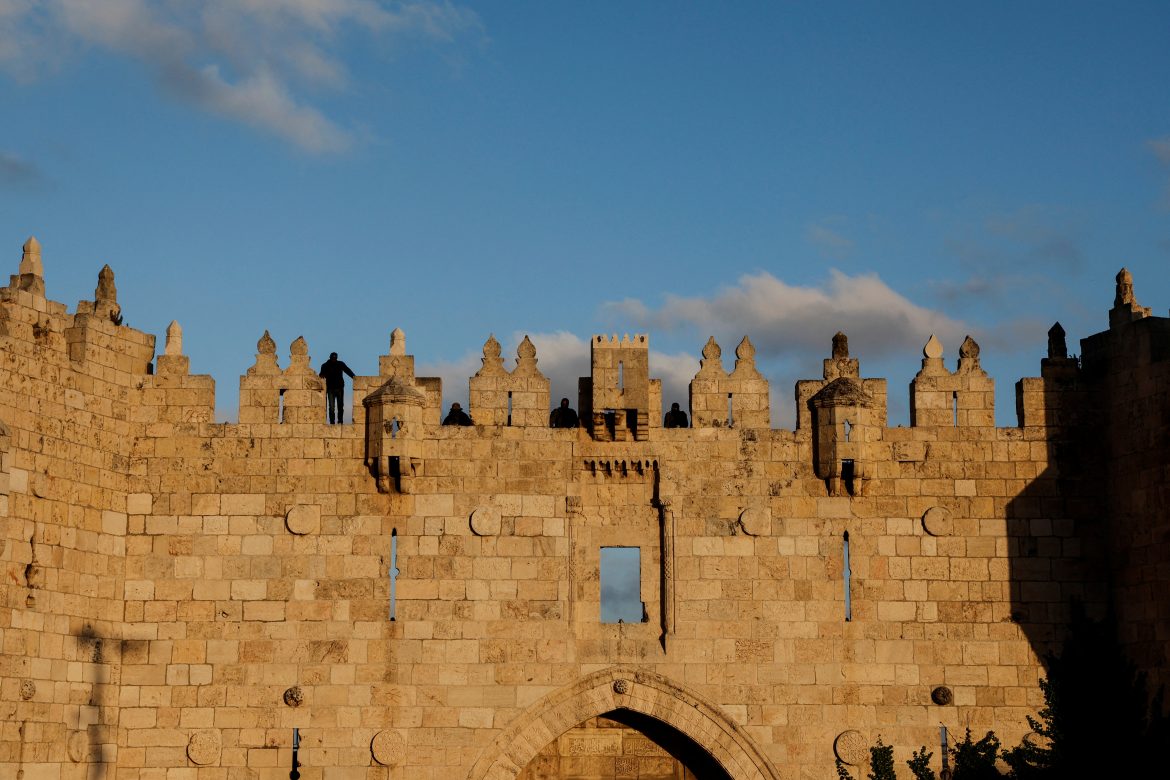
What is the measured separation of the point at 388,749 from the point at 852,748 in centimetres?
641

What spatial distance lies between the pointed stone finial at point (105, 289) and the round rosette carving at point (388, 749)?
742 centimetres

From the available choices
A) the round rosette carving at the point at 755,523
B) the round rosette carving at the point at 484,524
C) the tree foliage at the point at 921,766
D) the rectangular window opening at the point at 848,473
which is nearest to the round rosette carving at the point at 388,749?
the round rosette carving at the point at 484,524

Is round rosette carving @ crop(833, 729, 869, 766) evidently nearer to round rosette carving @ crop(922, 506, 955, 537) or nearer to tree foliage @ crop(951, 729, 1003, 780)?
tree foliage @ crop(951, 729, 1003, 780)

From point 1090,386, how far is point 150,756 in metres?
14.3

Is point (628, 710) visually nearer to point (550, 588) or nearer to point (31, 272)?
point (550, 588)

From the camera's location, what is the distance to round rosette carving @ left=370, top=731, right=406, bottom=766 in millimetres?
23828

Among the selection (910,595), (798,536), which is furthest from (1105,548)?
(798,536)

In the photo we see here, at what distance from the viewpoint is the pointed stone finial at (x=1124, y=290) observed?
24906 mm

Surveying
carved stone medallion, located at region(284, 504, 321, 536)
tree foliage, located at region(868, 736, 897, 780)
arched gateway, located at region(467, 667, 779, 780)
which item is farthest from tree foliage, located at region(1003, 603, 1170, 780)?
carved stone medallion, located at region(284, 504, 321, 536)

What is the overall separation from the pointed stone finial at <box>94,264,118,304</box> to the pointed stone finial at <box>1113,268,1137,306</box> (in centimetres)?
1452

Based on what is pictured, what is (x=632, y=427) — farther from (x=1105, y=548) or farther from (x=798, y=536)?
(x=1105, y=548)

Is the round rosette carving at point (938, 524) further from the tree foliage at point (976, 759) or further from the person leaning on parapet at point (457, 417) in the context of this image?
the person leaning on parapet at point (457, 417)

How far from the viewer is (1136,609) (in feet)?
77.7

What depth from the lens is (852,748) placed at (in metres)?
23.9
